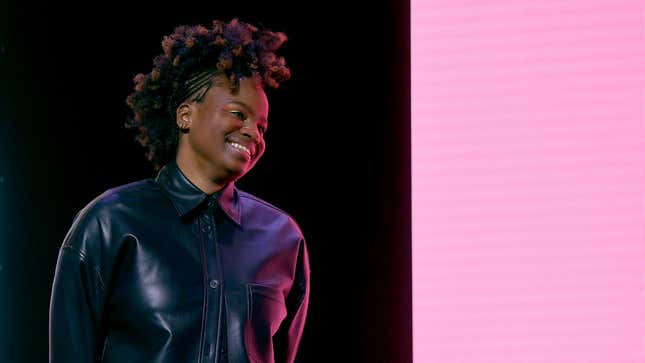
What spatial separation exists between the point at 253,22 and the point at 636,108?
1.10 metres

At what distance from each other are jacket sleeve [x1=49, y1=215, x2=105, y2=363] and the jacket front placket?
0.19 meters

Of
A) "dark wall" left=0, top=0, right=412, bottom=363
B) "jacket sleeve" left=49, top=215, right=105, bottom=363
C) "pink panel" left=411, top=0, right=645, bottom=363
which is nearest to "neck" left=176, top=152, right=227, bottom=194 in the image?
"jacket sleeve" left=49, top=215, right=105, bottom=363

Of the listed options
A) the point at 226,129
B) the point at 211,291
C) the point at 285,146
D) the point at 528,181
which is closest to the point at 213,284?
the point at 211,291

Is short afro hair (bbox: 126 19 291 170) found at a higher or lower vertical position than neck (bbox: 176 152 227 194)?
higher

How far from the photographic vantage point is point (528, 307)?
148cm

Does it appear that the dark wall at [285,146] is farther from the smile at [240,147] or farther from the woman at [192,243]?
the smile at [240,147]

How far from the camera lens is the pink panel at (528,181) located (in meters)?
1.48

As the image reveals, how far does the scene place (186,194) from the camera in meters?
1.49

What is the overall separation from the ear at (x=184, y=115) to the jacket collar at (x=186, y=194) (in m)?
0.07

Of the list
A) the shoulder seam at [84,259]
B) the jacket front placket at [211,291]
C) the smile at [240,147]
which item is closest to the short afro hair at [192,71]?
the smile at [240,147]

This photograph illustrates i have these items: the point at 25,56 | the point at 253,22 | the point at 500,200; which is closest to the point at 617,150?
the point at 500,200

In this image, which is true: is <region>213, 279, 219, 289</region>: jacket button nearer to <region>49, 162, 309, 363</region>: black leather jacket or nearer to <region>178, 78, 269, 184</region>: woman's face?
<region>49, 162, 309, 363</region>: black leather jacket

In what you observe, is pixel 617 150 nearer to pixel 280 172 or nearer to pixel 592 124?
pixel 592 124

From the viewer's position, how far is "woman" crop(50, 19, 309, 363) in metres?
1.38
